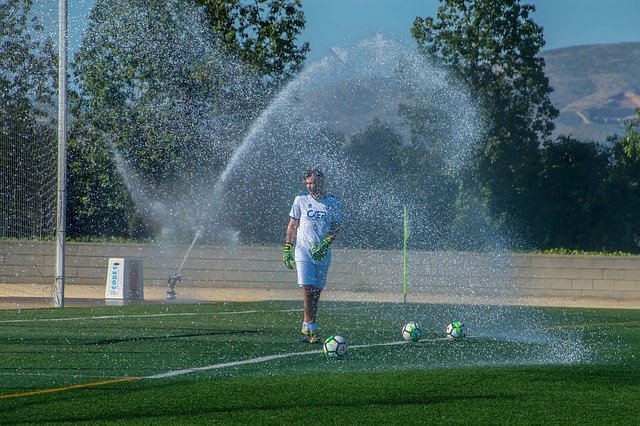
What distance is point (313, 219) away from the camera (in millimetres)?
12883

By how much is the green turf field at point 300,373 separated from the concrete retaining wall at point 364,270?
10.1 m

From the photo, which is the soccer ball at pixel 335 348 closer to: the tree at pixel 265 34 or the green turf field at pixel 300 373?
the green turf field at pixel 300 373

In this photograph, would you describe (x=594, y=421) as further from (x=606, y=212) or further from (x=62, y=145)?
(x=606, y=212)

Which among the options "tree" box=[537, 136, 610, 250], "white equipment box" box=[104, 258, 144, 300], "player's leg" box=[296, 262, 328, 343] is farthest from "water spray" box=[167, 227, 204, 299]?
"tree" box=[537, 136, 610, 250]

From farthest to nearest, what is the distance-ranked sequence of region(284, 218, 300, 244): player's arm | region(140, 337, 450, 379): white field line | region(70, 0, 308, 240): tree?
region(70, 0, 308, 240): tree < region(284, 218, 300, 244): player's arm < region(140, 337, 450, 379): white field line

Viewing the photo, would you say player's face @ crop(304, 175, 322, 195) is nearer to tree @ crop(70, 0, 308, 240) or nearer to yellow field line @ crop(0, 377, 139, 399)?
yellow field line @ crop(0, 377, 139, 399)

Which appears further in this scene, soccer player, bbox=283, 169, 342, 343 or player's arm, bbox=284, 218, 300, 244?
player's arm, bbox=284, 218, 300, 244

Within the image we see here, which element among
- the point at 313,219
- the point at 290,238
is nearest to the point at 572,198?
the point at 290,238

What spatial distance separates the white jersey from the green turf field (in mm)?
1048

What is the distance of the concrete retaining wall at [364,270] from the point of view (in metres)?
26.5

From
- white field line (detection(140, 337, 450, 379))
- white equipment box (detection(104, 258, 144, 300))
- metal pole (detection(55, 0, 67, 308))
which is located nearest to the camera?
white field line (detection(140, 337, 450, 379))

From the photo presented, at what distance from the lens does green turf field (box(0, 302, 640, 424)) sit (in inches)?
304

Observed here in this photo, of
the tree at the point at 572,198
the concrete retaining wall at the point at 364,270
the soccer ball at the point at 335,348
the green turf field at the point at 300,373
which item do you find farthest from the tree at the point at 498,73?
the soccer ball at the point at 335,348

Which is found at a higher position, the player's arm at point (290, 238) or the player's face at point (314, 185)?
the player's face at point (314, 185)
